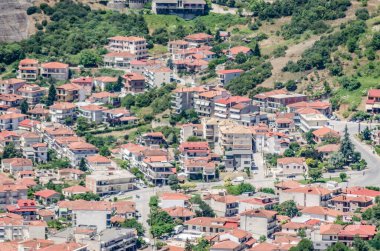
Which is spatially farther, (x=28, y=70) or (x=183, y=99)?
(x=28, y=70)

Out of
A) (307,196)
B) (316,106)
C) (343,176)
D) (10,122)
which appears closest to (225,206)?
(307,196)

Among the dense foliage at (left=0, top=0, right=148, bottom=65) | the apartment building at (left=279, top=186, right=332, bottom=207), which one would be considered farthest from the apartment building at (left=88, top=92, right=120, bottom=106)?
the apartment building at (left=279, top=186, right=332, bottom=207)

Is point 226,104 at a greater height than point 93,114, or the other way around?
point 226,104

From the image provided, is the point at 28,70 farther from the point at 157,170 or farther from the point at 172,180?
the point at 172,180

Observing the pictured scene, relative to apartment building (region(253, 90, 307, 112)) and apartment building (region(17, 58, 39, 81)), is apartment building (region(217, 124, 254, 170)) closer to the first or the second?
apartment building (region(253, 90, 307, 112))

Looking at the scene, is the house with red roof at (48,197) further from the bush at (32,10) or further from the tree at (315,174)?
the bush at (32,10)

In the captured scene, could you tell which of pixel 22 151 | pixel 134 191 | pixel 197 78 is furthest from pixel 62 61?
pixel 134 191

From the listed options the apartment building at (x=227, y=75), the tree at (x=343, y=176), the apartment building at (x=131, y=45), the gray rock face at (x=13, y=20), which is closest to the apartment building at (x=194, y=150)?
the tree at (x=343, y=176)
